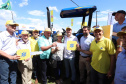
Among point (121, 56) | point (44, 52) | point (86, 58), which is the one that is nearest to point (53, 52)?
point (44, 52)

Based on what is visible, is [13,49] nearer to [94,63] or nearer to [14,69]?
[14,69]

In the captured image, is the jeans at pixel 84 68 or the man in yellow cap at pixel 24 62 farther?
the jeans at pixel 84 68

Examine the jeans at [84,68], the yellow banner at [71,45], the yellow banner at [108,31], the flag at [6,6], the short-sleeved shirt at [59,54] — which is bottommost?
the jeans at [84,68]

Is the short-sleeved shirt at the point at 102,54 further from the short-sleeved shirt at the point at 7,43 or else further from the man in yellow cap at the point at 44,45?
the short-sleeved shirt at the point at 7,43

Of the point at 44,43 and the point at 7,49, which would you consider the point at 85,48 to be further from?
the point at 7,49

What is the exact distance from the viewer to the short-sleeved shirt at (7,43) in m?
2.15

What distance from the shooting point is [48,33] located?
273 cm

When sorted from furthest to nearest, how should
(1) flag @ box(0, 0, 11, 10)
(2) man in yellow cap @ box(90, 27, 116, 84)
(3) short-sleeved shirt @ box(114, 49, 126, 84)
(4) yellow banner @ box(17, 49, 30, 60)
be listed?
(1) flag @ box(0, 0, 11, 10)
(4) yellow banner @ box(17, 49, 30, 60)
(2) man in yellow cap @ box(90, 27, 116, 84)
(3) short-sleeved shirt @ box(114, 49, 126, 84)

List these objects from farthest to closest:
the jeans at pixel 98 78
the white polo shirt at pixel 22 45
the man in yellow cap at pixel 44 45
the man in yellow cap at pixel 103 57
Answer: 1. the man in yellow cap at pixel 44 45
2. the white polo shirt at pixel 22 45
3. the jeans at pixel 98 78
4. the man in yellow cap at pixel 103 57

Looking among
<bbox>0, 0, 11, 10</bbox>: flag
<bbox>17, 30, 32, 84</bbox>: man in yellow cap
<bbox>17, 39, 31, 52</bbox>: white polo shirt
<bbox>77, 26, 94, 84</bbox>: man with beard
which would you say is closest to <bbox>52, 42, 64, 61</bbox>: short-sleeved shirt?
<bbox>77, 26, 94, 84</bbox>: man with beard

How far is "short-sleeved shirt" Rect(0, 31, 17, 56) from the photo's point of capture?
2.15m

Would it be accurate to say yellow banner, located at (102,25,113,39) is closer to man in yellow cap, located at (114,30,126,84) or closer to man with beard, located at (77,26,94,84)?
man with beard, located at (77,26,94,84)

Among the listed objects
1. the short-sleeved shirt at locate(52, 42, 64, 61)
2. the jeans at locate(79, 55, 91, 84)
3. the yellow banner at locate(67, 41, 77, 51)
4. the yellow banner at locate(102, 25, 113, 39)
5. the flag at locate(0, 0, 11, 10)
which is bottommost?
the jeans at locate(79, 55, 91, 84)

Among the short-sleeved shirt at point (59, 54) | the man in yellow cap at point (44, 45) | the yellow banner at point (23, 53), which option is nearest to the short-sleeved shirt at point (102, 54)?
the short-sleeved shirt at point (59, 54)
